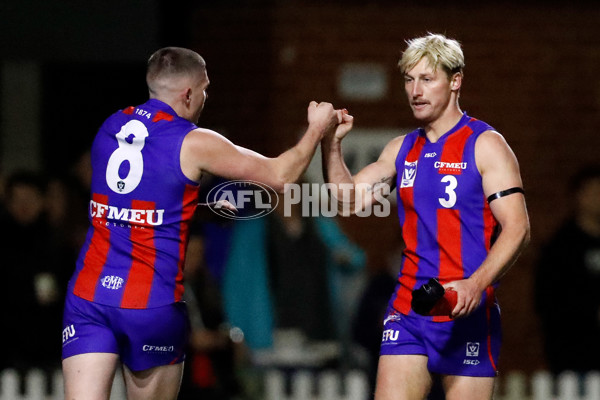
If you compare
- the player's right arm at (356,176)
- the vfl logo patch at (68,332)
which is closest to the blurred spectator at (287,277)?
the player's right arm at (356,176)

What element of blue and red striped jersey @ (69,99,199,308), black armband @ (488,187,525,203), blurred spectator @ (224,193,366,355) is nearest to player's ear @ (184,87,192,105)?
blue and red striped jersey @ (69,99,199,308)

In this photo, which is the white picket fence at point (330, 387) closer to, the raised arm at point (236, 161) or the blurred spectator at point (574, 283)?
the blurred spectator at point (574, 283)

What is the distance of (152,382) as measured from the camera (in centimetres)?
629

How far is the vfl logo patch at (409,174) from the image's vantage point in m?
6.45

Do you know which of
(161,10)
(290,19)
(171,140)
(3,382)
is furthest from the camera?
(290,19)

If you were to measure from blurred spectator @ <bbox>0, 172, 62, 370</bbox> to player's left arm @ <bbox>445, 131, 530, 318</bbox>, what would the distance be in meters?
3.60

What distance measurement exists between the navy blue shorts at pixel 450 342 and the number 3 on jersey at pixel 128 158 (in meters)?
1.45

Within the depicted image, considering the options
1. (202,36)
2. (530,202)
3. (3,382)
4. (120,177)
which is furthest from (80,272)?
(530,202)

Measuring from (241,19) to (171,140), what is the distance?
18.6 ft

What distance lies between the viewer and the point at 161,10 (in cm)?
1057

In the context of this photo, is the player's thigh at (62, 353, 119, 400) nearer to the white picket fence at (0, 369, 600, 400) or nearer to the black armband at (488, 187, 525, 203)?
the black armband at (488, 187, 525, 203)

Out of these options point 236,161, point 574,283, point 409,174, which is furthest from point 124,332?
point 574,283

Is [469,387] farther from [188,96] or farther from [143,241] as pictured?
[188,96]

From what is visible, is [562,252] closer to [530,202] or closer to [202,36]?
[530,202]
